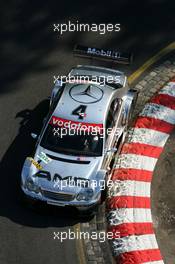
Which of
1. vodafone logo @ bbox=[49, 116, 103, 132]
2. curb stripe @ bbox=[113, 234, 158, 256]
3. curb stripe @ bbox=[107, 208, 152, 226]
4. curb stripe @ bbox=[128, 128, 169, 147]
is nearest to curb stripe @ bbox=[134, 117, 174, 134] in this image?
curb stripe @ bbox=[128, 128, 169, 147]

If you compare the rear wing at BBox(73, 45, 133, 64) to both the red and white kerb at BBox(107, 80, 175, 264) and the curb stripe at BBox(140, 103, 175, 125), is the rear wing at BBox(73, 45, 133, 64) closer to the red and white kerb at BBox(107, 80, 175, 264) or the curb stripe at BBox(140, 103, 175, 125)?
the red and white kerb at BBox(107, 80, 175, 264)

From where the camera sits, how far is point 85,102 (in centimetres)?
1251

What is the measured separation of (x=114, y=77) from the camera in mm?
13820

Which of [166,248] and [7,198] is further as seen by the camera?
[7,198]

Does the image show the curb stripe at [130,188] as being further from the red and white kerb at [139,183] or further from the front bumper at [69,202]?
the front bumper at [69,202]

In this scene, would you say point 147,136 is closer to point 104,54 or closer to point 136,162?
point 136,162

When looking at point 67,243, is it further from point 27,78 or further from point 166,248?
point 27,78

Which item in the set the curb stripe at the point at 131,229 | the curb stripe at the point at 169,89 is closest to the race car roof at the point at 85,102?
the curb stripe at the point at 169,89

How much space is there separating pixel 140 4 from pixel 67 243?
9.35 m

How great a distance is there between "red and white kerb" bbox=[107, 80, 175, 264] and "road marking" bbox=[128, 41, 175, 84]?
95 cm

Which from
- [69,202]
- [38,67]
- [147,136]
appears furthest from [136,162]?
[38,67]

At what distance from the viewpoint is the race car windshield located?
11.9m

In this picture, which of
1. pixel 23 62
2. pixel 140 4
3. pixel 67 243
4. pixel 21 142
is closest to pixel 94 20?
pixel 140 4

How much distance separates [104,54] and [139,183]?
4792 millimetres
